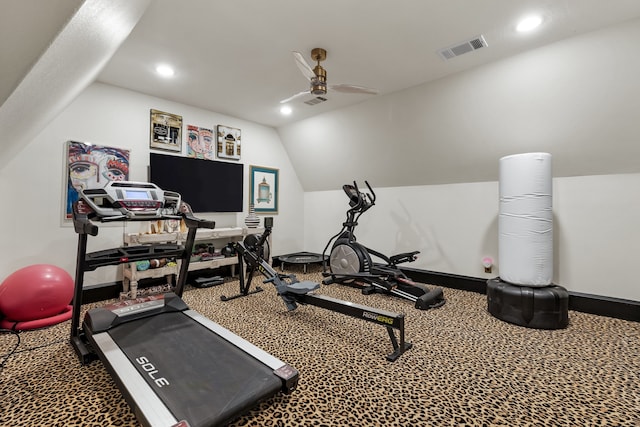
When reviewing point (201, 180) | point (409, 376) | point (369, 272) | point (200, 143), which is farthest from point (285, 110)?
point (409, 376)

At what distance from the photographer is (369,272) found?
4.05 metres

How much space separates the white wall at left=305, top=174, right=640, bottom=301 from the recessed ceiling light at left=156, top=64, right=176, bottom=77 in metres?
3.41

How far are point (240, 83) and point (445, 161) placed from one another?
123 inches

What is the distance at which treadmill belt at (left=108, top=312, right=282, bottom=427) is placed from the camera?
1.44 m

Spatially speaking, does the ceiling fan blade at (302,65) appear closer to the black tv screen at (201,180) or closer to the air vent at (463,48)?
the air vent at (463,48)

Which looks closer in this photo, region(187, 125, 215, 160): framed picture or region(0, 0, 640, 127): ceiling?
region(0, 0, 640, 127): ceiling

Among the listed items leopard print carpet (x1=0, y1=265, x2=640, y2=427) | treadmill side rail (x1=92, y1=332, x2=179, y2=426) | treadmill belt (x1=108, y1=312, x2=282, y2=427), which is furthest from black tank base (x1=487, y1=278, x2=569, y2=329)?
treadmill side rail (x1=92, y1=332, x2=179, y2=426)

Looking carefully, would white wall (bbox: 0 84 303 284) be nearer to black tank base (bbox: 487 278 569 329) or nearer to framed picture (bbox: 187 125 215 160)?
framed picture (bbox: 187 125 215 160)

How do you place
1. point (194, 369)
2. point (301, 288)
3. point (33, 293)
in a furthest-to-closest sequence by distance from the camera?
1. point (301, 288)
2. point (33, 293)
3. point (194, 369)

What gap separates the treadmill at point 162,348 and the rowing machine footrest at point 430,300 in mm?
2042

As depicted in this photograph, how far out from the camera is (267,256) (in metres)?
4.54

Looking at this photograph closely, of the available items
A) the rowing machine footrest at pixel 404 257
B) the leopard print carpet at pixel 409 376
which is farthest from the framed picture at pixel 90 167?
the rowing machine footrest at pixel 404 257

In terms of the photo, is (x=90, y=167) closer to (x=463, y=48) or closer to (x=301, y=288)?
(x=301, y=288)

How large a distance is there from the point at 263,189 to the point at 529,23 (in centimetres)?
441
